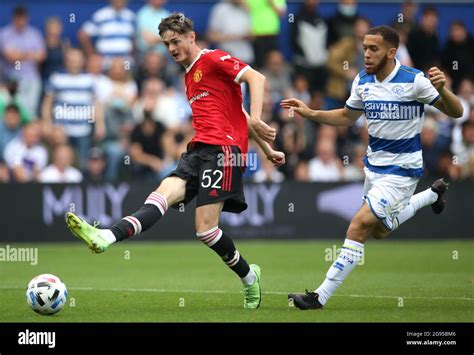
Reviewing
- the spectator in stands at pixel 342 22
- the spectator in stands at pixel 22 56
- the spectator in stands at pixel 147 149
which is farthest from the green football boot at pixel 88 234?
the spectator in stands at pixel 342 22

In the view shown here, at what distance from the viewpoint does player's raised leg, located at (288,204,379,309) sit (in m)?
9.19

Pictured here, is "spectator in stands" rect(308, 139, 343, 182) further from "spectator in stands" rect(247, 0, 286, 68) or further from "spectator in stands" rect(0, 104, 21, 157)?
"spectator in stands" rect(0, 104, 21, 157)

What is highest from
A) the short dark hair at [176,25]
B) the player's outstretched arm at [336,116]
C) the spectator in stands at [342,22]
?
the spectator in stands at [342,22]

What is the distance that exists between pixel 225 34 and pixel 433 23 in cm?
392

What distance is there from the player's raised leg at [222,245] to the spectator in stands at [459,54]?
11.2 meters

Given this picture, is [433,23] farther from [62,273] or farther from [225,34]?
[62,273]

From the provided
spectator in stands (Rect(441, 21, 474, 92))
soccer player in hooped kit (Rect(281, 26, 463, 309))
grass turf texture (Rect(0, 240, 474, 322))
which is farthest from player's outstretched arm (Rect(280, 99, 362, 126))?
spectator in stands (Rect(441, 21, 474, 92))

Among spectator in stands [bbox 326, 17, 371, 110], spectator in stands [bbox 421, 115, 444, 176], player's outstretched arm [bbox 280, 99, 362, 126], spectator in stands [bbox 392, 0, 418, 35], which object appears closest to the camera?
player's outstretched arm [bbox 280, 99, 362, 126]

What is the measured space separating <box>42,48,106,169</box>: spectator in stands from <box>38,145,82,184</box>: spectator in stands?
424 mm

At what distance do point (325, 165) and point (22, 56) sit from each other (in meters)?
5.66

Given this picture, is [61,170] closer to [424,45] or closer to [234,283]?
[234,283]

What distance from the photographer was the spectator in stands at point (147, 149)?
18.3 m

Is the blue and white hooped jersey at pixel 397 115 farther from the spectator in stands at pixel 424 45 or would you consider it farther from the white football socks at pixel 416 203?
the spectator in stands at pixel 424 45
